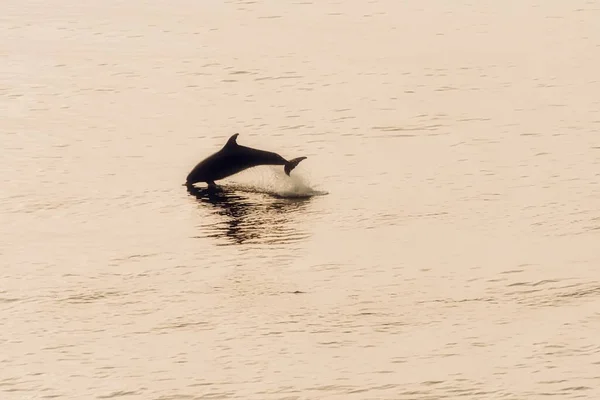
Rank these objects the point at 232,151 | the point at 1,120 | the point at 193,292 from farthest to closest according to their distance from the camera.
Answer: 1. the point at 1,120
2. the point at 232,151
3. the point at 193,292

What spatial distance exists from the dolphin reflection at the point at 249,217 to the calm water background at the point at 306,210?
0.23 ft

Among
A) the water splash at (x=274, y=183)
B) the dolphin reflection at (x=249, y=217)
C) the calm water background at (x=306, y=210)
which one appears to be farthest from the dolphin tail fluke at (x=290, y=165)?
the dolphin reflection at (x=249, y=217)

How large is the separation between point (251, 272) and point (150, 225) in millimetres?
3274

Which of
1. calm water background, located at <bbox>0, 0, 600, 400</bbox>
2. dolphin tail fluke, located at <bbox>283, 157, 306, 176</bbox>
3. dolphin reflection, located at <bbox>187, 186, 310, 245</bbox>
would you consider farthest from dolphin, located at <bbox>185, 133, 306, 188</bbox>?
calm water background, located at <bbox>0, 0, 600, 400</bbox>

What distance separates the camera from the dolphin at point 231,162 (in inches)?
1193

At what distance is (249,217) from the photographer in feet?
91.6

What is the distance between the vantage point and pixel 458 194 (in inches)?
1135

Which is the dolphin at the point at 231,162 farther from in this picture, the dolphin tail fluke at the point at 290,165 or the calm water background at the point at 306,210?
the calm water background at the point at 306,210

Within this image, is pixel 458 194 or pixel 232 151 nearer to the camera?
pixel 458 194

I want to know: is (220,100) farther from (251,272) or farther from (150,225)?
(251,272)

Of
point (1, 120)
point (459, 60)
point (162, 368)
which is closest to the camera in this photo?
point (162, 368)

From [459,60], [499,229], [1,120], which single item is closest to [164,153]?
[1,120]

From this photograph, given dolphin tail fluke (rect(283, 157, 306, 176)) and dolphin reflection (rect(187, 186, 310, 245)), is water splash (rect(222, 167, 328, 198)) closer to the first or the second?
dolphin tail fluke (rect(283, 157, 306, 176))

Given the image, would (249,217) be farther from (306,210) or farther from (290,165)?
(290,165)
